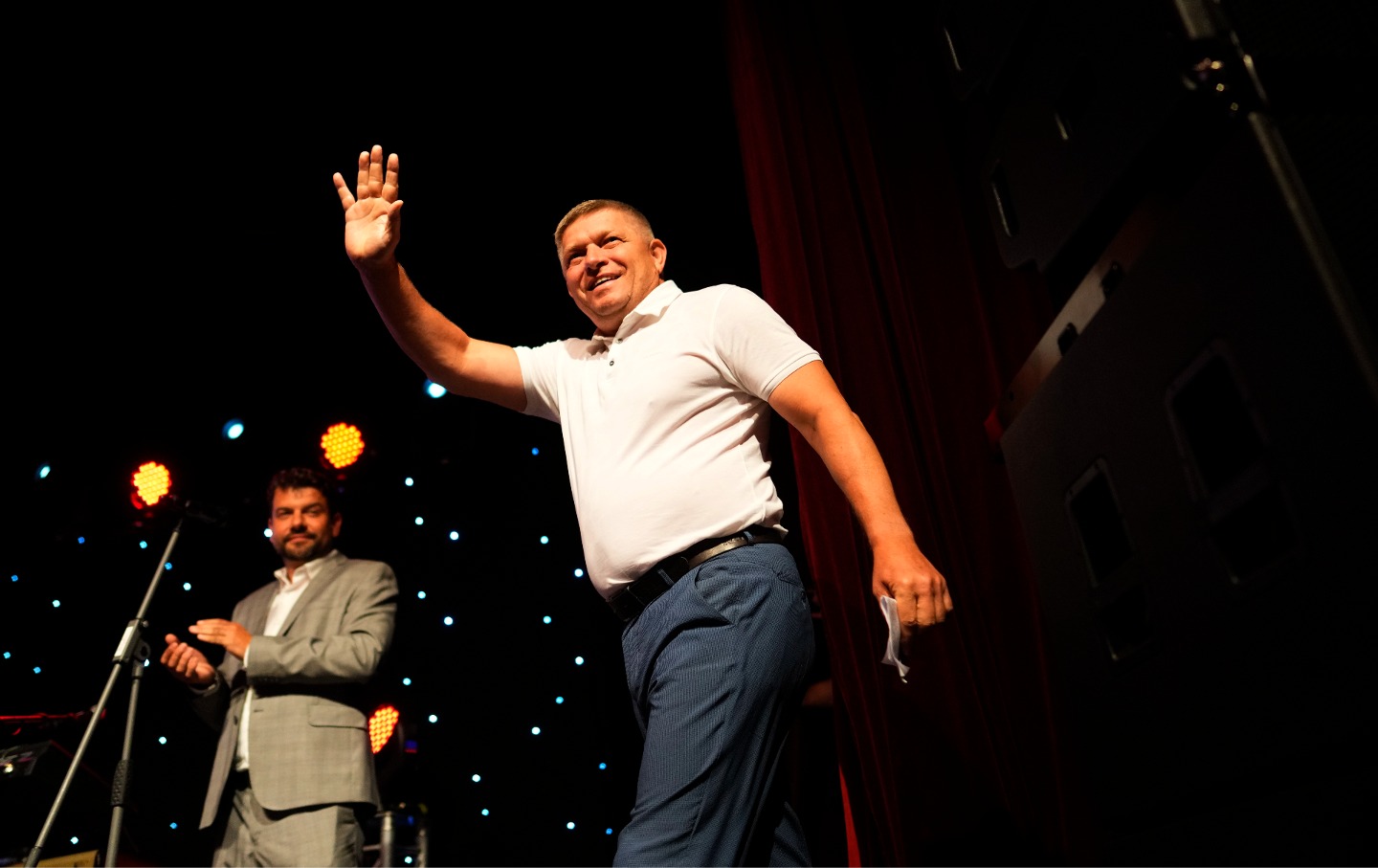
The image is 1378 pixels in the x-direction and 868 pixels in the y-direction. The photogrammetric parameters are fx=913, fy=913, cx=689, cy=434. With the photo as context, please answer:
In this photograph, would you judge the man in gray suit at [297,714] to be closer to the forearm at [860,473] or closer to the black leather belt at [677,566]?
the black leather belt at [677,566]

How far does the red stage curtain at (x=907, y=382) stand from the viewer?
196cm

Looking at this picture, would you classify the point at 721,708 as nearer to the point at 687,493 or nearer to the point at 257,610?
the point at 687,493

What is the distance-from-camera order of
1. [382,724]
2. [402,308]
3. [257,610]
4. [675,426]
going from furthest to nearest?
[382,724] < [257,610] < [402,308] < [675,426]

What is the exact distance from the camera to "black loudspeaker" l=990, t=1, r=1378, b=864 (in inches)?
23.2

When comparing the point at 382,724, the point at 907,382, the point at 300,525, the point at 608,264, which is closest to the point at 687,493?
the point at 608,264

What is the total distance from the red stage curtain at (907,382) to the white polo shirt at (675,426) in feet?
1.79

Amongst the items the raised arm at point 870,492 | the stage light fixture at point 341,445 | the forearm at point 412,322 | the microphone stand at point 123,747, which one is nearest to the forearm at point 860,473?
the raised arm at point 870,492

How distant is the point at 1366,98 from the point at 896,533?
2.55ft

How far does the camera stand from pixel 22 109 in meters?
3.43

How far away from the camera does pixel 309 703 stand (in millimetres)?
2469

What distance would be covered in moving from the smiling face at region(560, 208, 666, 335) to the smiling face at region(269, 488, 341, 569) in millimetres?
1542

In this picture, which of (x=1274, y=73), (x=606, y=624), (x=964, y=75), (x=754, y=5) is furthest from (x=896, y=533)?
(x=606, y=624)

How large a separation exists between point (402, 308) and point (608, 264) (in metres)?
0.41

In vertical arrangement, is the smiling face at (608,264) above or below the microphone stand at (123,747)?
above
